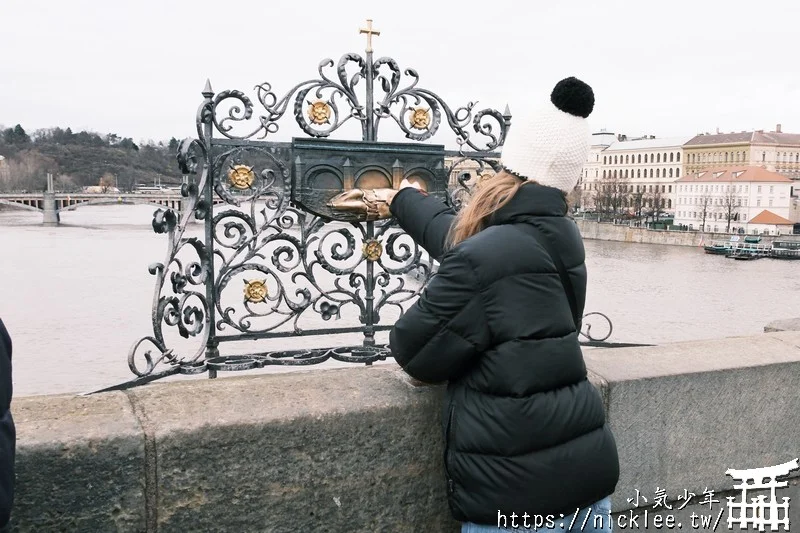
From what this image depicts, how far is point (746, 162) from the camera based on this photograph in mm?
91875

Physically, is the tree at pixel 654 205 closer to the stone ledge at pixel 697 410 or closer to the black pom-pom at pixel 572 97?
the stone ledge at pixel 697 410

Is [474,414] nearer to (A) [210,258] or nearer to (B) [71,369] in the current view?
(A) [210,258]

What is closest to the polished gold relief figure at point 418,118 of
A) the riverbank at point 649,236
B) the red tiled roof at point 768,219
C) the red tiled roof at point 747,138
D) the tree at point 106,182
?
the tree at point 106,182

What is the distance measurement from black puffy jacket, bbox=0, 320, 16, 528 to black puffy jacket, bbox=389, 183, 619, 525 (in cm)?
88

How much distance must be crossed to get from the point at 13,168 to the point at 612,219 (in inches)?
2242

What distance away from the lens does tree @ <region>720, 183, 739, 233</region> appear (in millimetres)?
75481

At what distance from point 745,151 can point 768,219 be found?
71.7 ft

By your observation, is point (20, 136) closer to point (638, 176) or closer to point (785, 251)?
point (785, 251)

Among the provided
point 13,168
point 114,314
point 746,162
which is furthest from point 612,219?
point 114,314

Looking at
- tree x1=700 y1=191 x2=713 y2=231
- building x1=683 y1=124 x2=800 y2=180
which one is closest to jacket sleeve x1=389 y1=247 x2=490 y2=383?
tree x1=700 y1=191 x2=713 y2=231

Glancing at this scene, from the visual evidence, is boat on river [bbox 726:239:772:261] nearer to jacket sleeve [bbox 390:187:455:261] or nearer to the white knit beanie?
jacket sleeve [bbox 390:187:455:261]

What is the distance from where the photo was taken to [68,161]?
6888 centimetres

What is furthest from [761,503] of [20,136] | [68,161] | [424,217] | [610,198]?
[20,136]

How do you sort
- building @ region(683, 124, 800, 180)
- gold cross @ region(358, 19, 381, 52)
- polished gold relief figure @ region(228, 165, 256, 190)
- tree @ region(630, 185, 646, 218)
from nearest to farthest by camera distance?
1. polished gold relief figure @ region(228, 165, 256, 190)
2. gold cross @ region(358, 19, 381, 52)
3. tree @ region(630, 185, 646, 218)
4. building @ region(683, 124, 800, 180)
